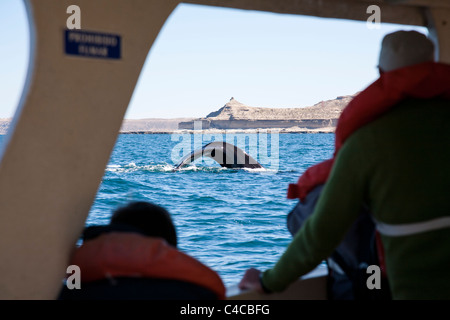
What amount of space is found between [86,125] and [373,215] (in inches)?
35.0

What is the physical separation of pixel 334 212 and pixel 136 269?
1.68 feet

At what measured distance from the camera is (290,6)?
219 cm

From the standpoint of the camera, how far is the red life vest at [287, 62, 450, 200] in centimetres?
127

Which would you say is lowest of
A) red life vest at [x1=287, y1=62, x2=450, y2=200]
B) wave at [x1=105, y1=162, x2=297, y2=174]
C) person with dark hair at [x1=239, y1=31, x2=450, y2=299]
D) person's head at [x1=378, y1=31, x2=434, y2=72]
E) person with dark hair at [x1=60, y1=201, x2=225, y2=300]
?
wave at [x1=105, y1=162, x2=297, y2=174]

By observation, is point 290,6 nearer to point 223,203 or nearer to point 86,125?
point 86,125

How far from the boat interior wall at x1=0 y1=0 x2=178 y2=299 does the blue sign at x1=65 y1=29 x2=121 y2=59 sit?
14 millimetres

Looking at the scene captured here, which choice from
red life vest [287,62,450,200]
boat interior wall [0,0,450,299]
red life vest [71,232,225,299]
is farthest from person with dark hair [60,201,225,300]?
red life vest [287,62,450,200]

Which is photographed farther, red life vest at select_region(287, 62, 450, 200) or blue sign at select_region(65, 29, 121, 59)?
blue sign at select_region(65, 29, 121, 59)

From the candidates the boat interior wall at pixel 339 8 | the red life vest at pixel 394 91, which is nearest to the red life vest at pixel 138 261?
the red life vest at pixel 394 91

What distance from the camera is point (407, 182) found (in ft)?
4.10

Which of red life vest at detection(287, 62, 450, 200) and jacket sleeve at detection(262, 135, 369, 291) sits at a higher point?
red life vest at detection(287, 62, 450, 200)

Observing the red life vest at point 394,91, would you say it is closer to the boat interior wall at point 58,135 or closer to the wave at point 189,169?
the boat interior wall at point 58,135

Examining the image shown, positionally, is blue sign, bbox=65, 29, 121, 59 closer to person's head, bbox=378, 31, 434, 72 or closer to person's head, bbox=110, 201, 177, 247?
person's head, bbox=110, 201, 177, 247

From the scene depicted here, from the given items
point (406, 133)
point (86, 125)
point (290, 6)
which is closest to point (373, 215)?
point (406, 133)
